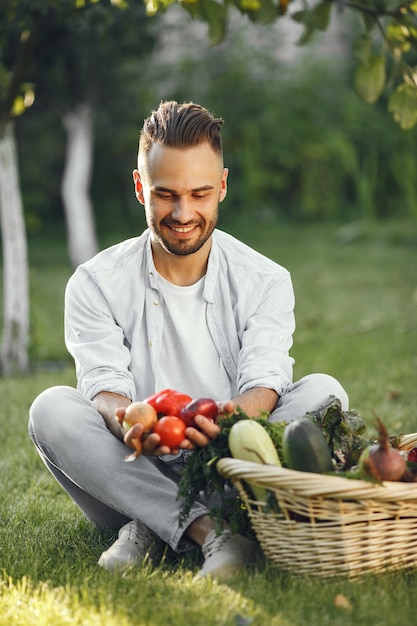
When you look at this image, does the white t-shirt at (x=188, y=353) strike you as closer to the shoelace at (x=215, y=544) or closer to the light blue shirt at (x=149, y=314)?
the light blue shirt at (x=149, y=314)

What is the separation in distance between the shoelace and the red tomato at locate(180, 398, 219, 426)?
1.25ft

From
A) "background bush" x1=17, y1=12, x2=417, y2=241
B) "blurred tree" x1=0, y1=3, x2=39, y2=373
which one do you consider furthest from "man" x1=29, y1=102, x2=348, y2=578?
"background bush" x1=17, y1=12, x2=417, y2=241

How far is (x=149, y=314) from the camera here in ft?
11.4

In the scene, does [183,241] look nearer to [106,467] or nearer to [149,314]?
[149,314]

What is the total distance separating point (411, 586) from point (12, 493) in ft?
6.32

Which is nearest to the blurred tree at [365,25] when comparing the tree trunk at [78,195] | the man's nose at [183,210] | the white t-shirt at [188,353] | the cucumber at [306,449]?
the man's nose at [183,210]

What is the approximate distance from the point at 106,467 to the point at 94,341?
1.61 feet

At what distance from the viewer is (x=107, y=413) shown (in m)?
3.20

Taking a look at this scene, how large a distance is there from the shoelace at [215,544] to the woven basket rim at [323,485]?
34 centimetres

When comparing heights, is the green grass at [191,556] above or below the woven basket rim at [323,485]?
below

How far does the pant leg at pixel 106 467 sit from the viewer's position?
313cm

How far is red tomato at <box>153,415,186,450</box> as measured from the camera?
112 inches

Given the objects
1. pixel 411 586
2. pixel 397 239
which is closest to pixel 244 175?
pixel 397 239

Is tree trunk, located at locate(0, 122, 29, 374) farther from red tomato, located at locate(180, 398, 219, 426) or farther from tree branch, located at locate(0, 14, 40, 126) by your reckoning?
red tomato, located at locate(180, 398, 219, 426)
